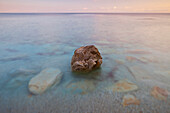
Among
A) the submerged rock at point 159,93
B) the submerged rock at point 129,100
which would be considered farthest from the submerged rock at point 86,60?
the submerged rock at point 159,93

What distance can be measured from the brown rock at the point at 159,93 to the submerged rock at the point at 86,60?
69.6 inches

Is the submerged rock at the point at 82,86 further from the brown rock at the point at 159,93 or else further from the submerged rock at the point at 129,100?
the brown rock at the point at 159,93

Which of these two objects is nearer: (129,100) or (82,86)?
(129,100)

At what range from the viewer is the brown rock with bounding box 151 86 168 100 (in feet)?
8.34

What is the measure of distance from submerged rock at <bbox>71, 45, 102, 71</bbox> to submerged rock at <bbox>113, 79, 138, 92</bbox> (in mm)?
991

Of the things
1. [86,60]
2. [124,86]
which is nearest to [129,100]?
[124,86]

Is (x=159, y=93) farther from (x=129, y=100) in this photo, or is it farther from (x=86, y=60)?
(x=86, y=60)

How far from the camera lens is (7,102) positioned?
248cm

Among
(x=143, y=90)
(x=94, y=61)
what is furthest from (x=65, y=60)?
(x=143, y=90)

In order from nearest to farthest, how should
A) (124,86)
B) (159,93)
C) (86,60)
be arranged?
(159,93)
(124,86)
(86,60)

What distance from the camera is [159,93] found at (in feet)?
8.79

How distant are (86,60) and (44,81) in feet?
4.83

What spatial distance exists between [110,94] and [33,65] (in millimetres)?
3152

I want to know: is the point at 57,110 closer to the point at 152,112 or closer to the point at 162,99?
the point at 152,112
